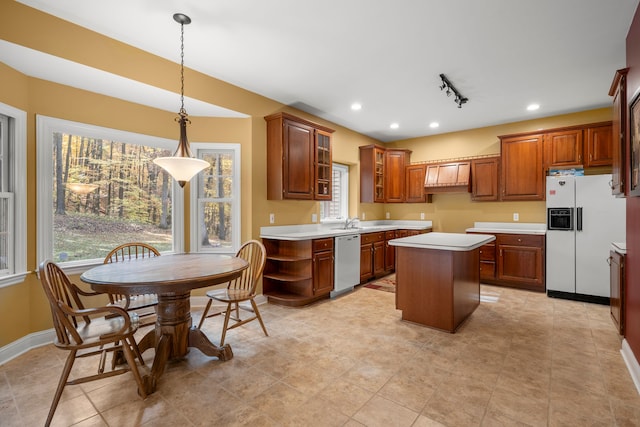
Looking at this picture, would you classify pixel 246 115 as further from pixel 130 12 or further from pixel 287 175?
pixel 130 12

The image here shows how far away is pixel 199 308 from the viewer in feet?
12.2

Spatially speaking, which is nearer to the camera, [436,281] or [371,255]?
[436,281]

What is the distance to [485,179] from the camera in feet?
17.3

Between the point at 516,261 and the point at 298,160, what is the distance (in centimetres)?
359

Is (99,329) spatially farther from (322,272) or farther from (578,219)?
(578,219)

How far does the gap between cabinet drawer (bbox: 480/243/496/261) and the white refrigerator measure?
69cm

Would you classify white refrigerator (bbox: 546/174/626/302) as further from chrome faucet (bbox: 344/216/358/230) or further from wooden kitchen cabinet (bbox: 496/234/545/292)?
chrome faucet (bbox: 344/216/358/230)

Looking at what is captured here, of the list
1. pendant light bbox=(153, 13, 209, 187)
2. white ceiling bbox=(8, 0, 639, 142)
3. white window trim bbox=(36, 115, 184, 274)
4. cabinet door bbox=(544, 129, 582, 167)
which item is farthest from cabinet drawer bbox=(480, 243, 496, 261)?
white window trim bbox=(36, 115, 184, 274)

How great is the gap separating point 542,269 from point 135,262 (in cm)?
511

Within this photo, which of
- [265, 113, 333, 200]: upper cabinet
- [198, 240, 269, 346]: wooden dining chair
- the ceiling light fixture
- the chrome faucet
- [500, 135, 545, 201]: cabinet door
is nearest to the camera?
[198, 240, 269, 346]: wooden dining chair

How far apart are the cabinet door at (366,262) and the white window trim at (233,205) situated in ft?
6.49

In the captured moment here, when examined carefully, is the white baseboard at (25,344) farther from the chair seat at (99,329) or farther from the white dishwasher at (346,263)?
the white dishwasher at (346,263)

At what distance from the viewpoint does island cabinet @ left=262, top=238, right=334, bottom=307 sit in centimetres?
386

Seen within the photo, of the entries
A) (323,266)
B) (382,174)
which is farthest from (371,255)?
(382,174)
